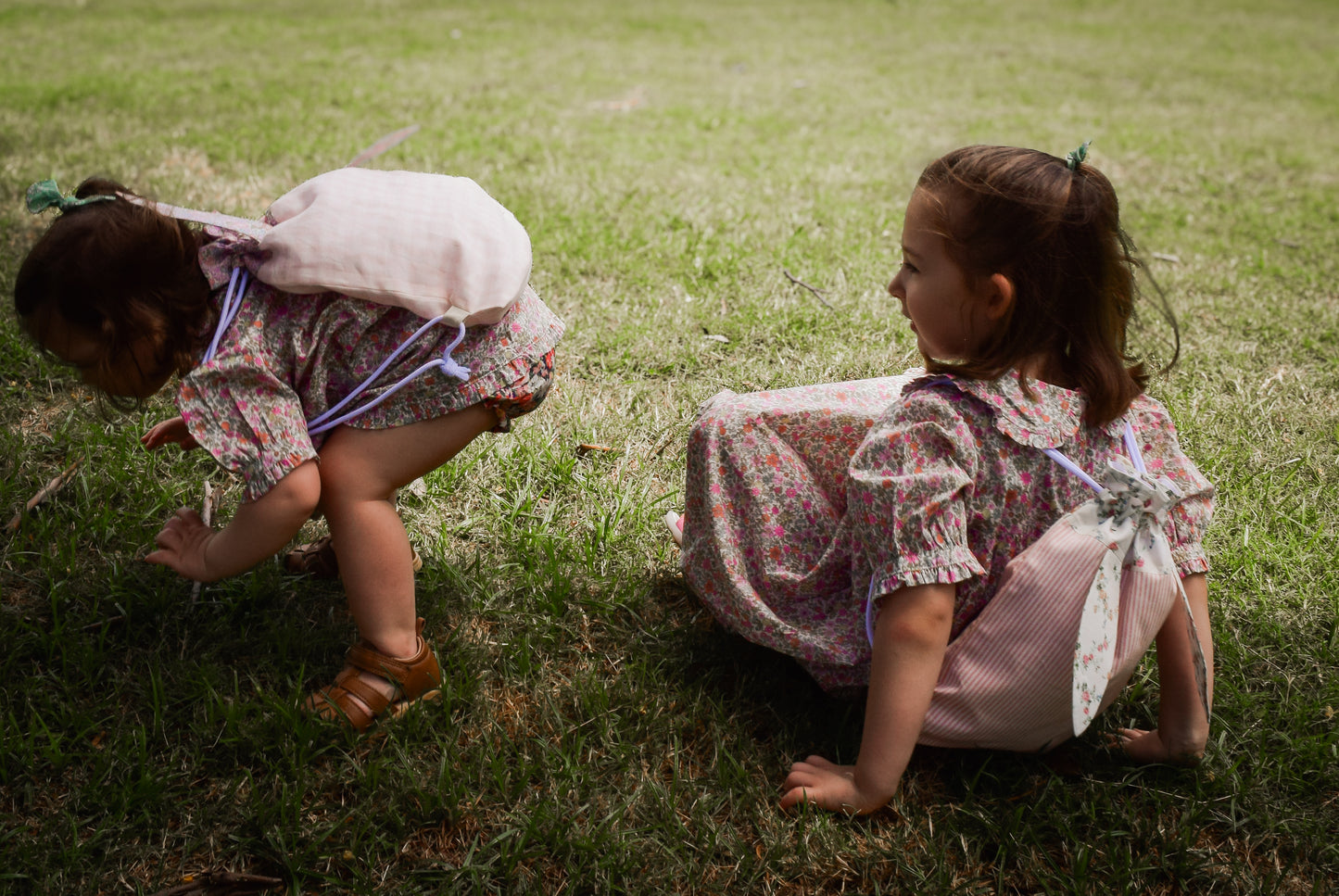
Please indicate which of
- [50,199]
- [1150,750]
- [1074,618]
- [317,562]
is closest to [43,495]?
[317,562]

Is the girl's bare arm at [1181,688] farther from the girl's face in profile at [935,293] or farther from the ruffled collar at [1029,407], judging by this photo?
the girl's face in profile at [935,293]

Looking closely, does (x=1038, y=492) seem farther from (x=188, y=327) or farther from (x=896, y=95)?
(x=896, y=95)

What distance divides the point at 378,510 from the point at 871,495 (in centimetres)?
88

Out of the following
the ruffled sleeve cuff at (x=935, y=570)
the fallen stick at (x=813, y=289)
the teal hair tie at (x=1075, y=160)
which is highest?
the teal hair tie at (x=1075, y=160)

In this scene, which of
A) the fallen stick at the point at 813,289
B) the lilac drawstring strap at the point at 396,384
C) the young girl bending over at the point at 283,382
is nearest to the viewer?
the young girl bending over at the point at 283,382

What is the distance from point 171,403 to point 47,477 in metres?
0.41

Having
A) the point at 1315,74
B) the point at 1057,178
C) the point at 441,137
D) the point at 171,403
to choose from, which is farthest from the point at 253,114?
the point at 1315,74

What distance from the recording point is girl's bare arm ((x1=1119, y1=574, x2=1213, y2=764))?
1.76 meters

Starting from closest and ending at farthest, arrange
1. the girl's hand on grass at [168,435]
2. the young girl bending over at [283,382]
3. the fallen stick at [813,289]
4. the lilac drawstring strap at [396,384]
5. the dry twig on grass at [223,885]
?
the dry twig on grass at [223,885], the young girl bending over at [283,382], the lilac drawstring strap at [396,384], the girl's hand on grass at [168,435], the fallen stick at [813,289]

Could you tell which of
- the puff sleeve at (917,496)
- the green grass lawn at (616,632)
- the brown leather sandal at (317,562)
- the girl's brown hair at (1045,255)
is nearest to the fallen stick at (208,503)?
the green grass lawn at (616,632)

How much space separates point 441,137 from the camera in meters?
5.95

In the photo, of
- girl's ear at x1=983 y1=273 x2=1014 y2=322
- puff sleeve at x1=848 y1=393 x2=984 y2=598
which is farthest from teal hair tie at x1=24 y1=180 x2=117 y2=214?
girl's ear at x1=983 y1=273 x2=1014 y2=322

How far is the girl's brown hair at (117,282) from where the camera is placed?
1.63 m

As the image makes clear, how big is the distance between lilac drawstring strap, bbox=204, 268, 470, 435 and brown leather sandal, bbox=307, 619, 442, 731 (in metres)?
0.43
